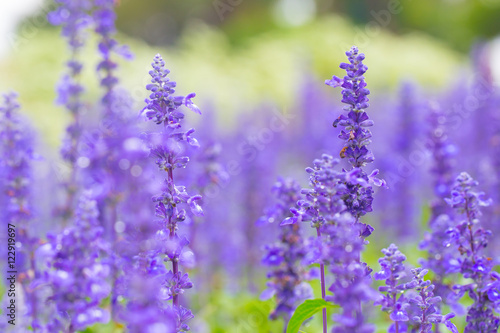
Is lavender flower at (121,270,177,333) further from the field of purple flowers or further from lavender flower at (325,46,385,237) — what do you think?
lavender flower at (325,46,385,237)

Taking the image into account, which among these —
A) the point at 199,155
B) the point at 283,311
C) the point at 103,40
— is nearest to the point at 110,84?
the point at 103,40

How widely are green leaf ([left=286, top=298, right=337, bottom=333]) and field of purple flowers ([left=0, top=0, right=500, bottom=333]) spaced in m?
0.01

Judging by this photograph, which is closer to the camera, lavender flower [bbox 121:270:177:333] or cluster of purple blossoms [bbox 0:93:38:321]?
lavender flower [bbox 121:270:177:333]

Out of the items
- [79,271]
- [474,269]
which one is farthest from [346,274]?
[79,271]

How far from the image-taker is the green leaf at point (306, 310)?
3040 millimetres

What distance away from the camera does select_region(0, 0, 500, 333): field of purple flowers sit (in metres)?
2.61

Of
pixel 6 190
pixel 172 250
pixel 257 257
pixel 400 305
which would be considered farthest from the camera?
pixel 257 257

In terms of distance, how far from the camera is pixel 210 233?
28.3ft

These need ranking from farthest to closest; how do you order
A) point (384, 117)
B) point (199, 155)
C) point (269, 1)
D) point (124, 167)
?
point (269, 1) < point (384, 117) < point (199, 155) < point (124, 167)

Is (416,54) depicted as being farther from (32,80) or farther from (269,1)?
(32,80)

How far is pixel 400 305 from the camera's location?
3162mm

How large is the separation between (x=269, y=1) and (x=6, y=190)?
121ft

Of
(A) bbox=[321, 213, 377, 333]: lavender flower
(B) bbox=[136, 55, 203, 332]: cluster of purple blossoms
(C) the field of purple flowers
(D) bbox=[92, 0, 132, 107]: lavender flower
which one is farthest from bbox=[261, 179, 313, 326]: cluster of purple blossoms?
(D) bbox=[92, 0, 132, 107]: lavender flower

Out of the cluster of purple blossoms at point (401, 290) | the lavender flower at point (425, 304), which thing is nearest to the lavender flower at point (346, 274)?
the cluster of purple blossoms at point (401, 290)
